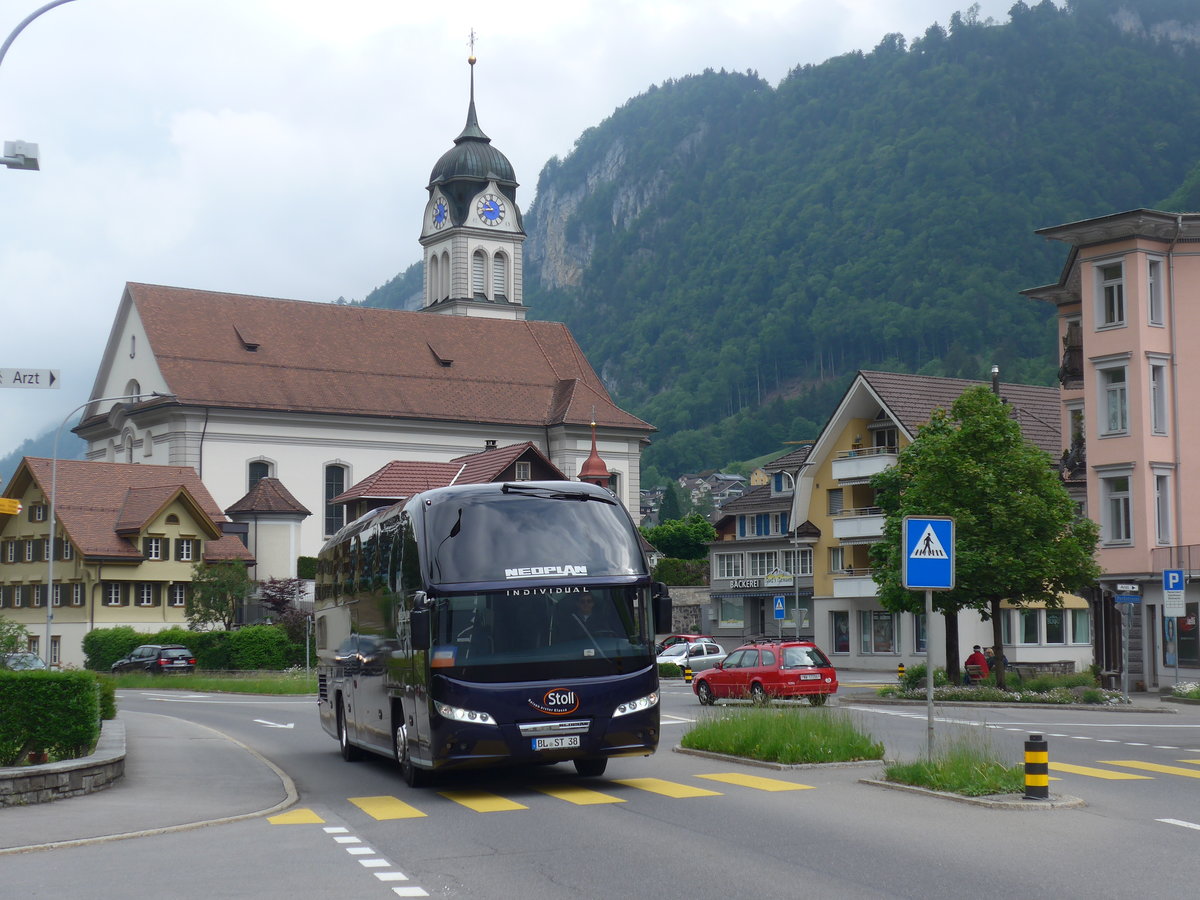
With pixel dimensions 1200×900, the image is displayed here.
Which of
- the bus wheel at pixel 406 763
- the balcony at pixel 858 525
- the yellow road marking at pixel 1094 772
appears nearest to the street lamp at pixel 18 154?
the bus wheel at pixel 406 763

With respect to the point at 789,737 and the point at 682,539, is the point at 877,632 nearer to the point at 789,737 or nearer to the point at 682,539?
the point at 789,737

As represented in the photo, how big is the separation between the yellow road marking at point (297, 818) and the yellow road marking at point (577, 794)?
8.16ft

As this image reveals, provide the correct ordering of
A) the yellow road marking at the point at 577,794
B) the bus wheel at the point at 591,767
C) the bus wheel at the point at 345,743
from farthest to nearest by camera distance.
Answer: the bus wheel at the point at 345,743 < the bus wheel at the point at 591,767 < the yellow road marking at the point at 577,794

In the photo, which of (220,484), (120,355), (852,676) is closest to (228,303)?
(120,355)

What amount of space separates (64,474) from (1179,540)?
152ft

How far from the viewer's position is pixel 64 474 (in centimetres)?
6844

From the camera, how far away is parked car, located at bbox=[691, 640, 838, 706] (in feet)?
113

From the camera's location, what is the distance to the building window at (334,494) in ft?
258

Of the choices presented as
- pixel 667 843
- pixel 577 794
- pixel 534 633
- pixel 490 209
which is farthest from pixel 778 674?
pixel 490 209

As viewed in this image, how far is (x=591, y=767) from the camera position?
18.3 m

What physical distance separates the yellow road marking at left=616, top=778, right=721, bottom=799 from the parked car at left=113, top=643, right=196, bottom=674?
43.5 meters

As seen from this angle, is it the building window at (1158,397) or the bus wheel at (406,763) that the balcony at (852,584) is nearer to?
the building window at (1158,397)

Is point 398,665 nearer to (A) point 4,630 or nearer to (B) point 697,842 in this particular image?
(B) point 697,842

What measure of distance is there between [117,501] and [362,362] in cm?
1832
